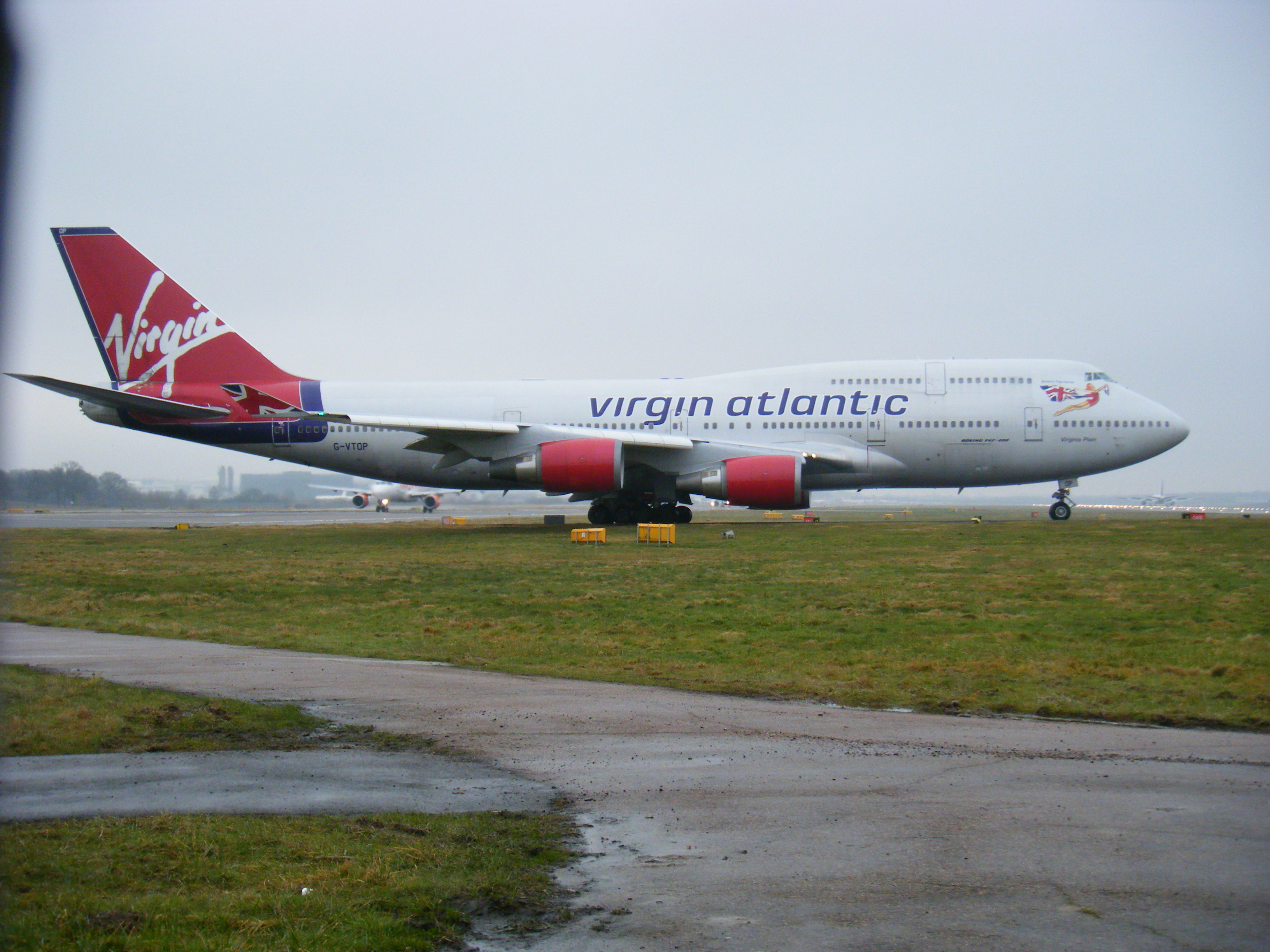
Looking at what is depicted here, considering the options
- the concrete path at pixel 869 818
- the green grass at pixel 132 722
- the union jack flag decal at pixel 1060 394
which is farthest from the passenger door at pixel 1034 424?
the green grass at pixel 132 722

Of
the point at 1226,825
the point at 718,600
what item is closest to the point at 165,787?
the point at 1226,825

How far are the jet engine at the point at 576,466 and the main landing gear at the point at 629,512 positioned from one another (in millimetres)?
2837

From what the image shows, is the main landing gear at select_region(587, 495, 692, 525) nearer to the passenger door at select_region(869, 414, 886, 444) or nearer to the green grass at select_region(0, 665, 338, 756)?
the passenger door at select_region(869, 414, 886, 444)

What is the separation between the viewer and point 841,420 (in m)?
31.2

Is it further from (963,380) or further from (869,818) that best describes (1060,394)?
(869,818)

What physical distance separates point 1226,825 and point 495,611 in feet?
33.8

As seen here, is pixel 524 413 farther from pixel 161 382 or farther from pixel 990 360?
pixel 990 360

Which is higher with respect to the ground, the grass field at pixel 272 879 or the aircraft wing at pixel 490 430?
the aircraft wing at pixel 490 430

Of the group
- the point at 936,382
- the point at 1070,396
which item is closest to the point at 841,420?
the point at 936,382

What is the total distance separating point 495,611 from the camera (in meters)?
14.1

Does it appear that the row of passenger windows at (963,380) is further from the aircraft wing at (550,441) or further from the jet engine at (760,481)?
the jet engine at (760,481)

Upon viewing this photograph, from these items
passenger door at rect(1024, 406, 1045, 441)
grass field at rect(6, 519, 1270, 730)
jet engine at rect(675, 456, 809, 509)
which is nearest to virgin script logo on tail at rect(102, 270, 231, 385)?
grass field at rect(6, 519, 1270, 730)

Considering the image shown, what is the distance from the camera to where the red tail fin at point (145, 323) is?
101 feet

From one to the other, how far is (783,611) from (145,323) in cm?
2600
